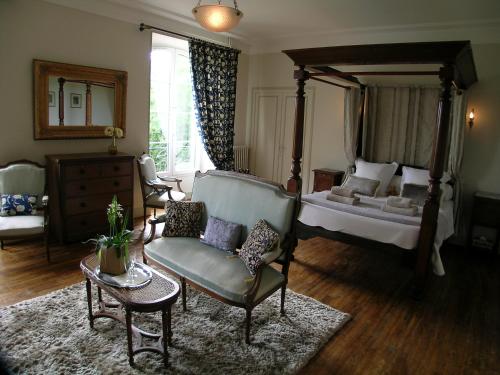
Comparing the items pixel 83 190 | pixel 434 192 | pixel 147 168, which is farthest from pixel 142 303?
pixel 147 168

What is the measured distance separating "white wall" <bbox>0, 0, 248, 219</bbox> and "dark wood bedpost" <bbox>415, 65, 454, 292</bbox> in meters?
A: 3.67

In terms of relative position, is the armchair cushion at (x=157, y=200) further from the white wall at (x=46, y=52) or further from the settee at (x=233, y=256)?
the settee at (x=233, y=256)

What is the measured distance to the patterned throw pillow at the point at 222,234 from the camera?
10.3 ft

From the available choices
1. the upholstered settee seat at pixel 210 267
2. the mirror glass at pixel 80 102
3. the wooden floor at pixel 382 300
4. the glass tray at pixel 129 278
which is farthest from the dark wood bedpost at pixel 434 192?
the mirror glass at pixel 80 102

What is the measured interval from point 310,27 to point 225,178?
3.29 metres

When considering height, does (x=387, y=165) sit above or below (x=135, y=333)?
above

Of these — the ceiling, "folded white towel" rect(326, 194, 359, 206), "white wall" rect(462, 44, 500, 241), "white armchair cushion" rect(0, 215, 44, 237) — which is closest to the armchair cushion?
"white armchair cushion" rect(0, 215, 44, 237)

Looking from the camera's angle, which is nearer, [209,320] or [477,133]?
[209,320]

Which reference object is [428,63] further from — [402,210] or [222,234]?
[222,234]

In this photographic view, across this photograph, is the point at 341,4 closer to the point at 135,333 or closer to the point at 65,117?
the point at 65,117

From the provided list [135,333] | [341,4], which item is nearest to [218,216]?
[135,333]

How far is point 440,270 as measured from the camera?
3.60 meters

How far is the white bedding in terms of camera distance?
140 inches

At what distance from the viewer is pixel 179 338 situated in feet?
8.78
